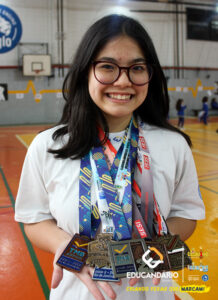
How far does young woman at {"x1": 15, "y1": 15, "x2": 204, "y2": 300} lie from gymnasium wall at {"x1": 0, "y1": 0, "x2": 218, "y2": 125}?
11.9m

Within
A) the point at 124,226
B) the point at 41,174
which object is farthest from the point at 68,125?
the point at 124,226

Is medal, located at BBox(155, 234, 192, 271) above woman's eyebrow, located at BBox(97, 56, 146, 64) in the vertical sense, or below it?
below

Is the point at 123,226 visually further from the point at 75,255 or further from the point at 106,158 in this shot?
the point at 106,158

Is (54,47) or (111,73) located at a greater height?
(54,47)

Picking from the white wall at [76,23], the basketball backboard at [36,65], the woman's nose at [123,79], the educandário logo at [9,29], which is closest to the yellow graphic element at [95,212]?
the woman's nose at [123,79]

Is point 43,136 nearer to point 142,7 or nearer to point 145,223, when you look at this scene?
point 145,223

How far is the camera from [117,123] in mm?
1274

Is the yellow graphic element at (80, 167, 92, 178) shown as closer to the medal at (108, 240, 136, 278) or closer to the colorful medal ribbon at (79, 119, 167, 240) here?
the colorful medal ribbon at (79, 119, 167, 240)

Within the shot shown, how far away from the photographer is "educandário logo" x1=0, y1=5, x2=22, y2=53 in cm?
1274

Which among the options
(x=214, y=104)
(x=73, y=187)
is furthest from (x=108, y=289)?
(x=214, y=104)

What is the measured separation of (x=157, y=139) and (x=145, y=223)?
1.22ft

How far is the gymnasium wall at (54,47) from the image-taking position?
522 inches

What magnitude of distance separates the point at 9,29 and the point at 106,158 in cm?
1349

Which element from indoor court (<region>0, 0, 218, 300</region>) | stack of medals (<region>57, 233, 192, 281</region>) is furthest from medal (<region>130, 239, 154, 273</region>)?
indoor court (<region>0, 0, 218, 300</region>)
